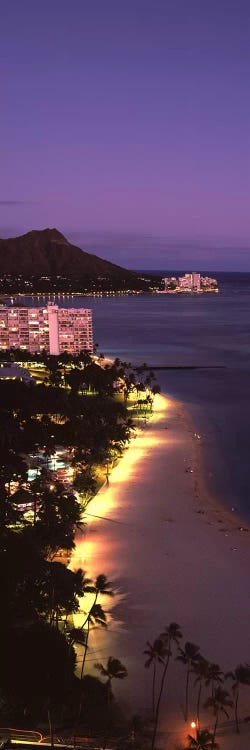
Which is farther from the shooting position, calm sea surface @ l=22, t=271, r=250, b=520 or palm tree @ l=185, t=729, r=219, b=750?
calm sea surface @ l=22, t=271, r=250, b=520

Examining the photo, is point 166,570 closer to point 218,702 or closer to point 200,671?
point 200,671

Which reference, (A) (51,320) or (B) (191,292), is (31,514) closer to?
(A) (51,320)

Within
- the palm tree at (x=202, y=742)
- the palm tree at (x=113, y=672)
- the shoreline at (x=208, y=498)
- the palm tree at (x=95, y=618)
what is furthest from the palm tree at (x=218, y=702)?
the shoreline at (x=208, y=498)

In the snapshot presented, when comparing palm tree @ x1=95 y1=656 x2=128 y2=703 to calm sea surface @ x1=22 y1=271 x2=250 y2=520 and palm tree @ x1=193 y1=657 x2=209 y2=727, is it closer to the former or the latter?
palm tree @ x1=193 y1=657 x2=209 y2=727

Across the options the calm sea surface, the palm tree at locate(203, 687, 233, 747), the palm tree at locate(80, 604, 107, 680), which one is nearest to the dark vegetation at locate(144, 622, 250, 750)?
the palm tree at locate(203, 687, 233, 747)

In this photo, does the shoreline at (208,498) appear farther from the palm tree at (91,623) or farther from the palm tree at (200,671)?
the palm tree at (200,671)

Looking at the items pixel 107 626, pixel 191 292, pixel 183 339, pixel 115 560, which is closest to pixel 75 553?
pixel 115 560
